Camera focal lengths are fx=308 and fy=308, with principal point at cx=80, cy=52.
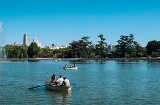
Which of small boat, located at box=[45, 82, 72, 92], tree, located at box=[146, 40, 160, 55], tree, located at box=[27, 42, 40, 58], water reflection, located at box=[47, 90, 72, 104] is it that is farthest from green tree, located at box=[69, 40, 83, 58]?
water reflection, located at box=[47, 90, 72, 104]

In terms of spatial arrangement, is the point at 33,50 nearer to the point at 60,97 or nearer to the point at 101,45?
the point at 101,45

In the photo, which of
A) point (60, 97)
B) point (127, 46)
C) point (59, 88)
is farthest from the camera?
point (127, 46)

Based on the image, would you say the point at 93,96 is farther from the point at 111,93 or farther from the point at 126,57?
the point at 126,57

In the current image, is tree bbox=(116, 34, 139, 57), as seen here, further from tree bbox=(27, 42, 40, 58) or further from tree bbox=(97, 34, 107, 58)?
tree bbox=(27, 42, 40, 58)

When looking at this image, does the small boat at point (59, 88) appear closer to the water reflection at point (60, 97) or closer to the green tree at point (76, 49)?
the water reflection at point (60, 97)

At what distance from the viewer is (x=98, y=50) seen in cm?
14700

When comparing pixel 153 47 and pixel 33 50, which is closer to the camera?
pixel 153 47

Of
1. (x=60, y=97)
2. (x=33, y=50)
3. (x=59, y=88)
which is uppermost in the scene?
(x=33, y=50)

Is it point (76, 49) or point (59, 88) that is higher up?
point (76, 49)

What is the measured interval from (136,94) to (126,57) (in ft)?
384

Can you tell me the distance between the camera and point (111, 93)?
26547mm

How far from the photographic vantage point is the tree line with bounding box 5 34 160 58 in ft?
467

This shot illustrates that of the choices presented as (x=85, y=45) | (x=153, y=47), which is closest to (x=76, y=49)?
(x=85, y=45)

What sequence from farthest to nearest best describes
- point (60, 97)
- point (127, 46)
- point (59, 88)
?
1. point (127, 46)
2. point (59, 88)
3. point (60, 97)
